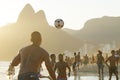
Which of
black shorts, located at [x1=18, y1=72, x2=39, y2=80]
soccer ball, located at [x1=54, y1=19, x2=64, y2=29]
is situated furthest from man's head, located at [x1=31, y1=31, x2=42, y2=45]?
soccer ball, located at [x1=54, y1=19, x2=64, y2=29]

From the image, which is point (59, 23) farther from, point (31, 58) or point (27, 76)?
point (27, 76)

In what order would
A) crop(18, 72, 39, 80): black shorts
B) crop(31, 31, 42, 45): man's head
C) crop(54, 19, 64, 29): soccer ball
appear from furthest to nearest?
crop(54, 19, 64, 29): soccer ball, crop(31, 31, 42, 45): man's head, crop(18, 72, 39, 80): black shorts

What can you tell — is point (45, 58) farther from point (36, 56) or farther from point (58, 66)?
point (58, 66)

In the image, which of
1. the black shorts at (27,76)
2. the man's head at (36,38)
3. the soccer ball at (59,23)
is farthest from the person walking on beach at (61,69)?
the black shorts at (27,76)

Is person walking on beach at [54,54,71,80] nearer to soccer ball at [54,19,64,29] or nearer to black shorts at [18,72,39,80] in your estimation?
soccer ball at [54,19,64,29]

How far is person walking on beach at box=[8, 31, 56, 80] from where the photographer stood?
328 inches

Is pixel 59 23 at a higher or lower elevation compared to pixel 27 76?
higher

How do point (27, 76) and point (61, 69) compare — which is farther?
point (61, 69)

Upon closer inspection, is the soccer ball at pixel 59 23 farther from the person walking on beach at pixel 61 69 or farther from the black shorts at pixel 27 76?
the black shorts at pixel 27 76

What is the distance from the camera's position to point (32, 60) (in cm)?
841

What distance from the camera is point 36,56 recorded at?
8.41 metres

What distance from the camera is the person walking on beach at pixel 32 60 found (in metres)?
8.32

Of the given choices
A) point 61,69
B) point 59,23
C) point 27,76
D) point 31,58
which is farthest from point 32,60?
point 59,23

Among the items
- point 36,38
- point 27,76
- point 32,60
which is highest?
point 36,38
